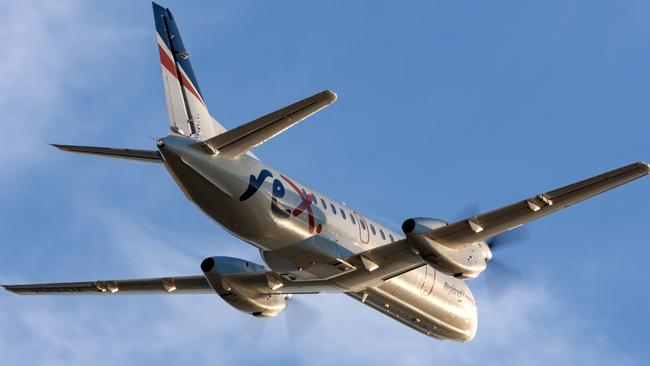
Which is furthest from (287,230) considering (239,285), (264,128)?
(239,285)

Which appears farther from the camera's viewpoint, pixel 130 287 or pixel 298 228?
pixel 130 287

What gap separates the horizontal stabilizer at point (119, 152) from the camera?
94.3ft

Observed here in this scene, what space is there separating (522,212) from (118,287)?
15035mm

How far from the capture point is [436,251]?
1210 inches

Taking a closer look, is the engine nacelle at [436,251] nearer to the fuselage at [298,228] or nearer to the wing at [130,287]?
the fuselage at [298,228]

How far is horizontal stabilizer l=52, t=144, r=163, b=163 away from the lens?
94.3 ft

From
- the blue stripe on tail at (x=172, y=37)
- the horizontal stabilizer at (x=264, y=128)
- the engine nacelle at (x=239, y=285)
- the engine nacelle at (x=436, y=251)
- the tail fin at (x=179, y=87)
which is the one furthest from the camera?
the engine nacelle at (x=239, y=285)

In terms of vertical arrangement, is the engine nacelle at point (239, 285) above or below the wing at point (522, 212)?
below

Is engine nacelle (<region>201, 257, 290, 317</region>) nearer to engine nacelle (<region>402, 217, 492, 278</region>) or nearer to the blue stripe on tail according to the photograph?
the blue stripe on tail

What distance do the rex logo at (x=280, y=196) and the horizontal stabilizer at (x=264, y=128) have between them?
1136 millimetres

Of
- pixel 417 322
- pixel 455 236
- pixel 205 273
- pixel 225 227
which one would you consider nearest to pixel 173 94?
pixel 225 227

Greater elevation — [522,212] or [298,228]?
[522,212]

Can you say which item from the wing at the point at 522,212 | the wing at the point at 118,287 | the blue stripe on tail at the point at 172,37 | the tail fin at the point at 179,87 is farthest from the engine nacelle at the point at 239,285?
the wing at the point at 522,212

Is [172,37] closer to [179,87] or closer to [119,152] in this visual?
[179,87]
